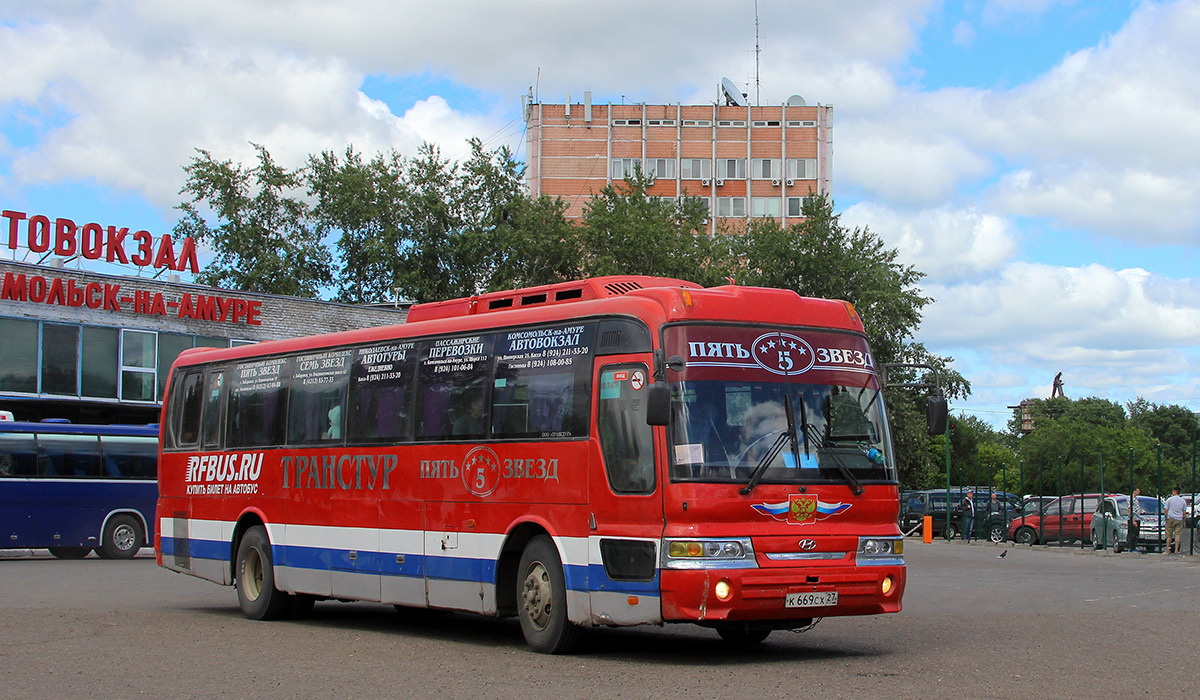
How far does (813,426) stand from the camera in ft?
36.3

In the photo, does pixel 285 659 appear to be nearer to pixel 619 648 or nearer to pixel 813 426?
pixel 619 648

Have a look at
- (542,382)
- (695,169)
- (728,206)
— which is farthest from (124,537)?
(728,206)

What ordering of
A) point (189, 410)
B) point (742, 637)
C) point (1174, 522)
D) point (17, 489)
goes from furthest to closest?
point (1174, 522) < point (17, 489) < point (189, 410) < point (742, 637)

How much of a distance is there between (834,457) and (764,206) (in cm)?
8947

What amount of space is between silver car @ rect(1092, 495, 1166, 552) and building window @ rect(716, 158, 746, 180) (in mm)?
63565

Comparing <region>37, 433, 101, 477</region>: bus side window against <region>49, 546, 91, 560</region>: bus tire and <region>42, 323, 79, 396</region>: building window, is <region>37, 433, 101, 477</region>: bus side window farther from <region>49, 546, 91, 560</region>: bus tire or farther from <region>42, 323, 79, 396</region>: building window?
<region>42, 323, 79, 396</region>: building window

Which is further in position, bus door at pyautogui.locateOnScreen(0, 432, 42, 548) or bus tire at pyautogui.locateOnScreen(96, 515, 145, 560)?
bus tire at pyautogui.locateOnScreen(96, 515, 145, 560)

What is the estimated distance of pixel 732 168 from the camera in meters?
99.1

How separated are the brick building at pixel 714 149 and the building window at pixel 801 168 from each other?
0.23 feet

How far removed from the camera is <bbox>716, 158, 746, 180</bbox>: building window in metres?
98.9

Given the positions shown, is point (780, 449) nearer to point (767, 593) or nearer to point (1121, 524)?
point (767, 593)

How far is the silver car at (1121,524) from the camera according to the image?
35106 mm

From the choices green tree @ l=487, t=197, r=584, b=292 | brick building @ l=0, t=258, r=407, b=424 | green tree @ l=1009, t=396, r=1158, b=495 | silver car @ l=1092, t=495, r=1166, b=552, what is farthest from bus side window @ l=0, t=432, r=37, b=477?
green tree @ l=1009, t=396, r=1158, b=495

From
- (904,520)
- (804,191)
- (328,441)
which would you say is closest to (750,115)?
(804,191)
